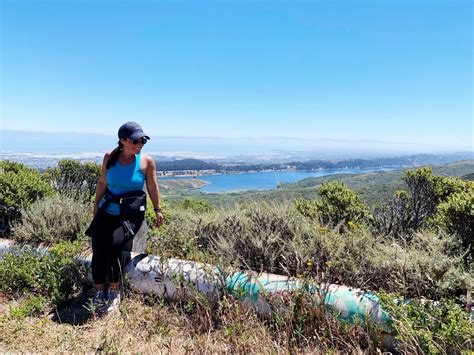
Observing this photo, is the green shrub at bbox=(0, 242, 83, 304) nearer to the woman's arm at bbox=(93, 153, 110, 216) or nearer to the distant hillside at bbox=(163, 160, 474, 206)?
the woman's arm at bbox=(93, 153, 110, 216)

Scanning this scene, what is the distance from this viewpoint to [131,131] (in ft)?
10.7

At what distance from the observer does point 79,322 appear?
10.1 ft

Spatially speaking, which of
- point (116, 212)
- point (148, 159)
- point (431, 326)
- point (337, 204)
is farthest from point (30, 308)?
point (337, 204)

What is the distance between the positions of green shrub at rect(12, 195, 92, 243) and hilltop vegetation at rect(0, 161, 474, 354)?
2cm

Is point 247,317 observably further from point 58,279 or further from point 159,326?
point 58,279

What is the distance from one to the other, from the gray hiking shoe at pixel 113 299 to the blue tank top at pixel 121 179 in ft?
2.78

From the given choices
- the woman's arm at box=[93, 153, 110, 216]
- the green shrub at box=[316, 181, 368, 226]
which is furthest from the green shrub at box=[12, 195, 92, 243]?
the green shrub at box=[316, 181, 368, 226]

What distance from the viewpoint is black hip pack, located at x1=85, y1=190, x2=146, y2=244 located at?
3.28 metres

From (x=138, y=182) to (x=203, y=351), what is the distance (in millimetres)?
1860

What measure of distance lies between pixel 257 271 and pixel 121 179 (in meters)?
1.76

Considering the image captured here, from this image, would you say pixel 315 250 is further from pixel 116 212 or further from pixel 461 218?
pixel 116 212

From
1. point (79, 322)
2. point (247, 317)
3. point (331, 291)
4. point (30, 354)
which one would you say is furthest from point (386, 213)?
point (30, 354)

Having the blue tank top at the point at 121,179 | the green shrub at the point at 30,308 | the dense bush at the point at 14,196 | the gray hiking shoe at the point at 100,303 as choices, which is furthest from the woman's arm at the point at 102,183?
the dense bush at the point at 14,196

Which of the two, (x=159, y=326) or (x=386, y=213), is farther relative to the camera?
(x=386, y=213)
